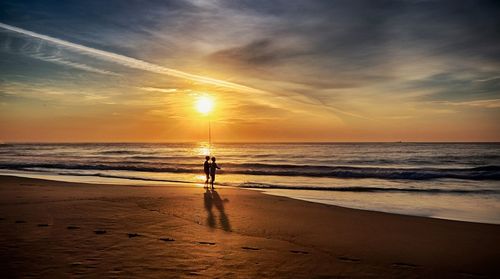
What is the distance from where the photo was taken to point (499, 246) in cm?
778

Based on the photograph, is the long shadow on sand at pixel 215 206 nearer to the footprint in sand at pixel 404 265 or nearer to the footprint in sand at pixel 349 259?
the footprint in sand at pixel 349 259

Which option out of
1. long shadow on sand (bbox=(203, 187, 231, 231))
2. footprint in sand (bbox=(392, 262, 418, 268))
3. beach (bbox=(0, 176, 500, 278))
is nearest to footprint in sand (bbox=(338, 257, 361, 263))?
beach (bbox=(0, 176, 500, 278))

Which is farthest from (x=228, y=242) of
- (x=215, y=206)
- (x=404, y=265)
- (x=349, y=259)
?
(x=215, y=206)

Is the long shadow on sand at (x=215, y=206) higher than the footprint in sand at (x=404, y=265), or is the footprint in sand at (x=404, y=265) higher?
the long shadow on sand at (x=215, y=206)

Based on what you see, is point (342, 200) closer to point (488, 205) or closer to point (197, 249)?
point (488, 205)

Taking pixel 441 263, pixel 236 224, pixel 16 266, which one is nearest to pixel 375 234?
pixel 441 263

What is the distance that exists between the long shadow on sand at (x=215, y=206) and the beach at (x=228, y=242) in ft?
0.20

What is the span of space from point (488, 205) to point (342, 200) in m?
6.13

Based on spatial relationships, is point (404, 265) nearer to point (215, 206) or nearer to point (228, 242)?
point (228, 242)

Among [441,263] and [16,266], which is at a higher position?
[16,266]

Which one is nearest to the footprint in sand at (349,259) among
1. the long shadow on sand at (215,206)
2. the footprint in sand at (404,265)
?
the footprint in sand at (404,265)

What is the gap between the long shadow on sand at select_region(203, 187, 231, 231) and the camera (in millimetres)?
9110

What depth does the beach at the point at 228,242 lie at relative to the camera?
18.5ft

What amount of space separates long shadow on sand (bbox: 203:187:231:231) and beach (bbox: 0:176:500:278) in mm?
60
